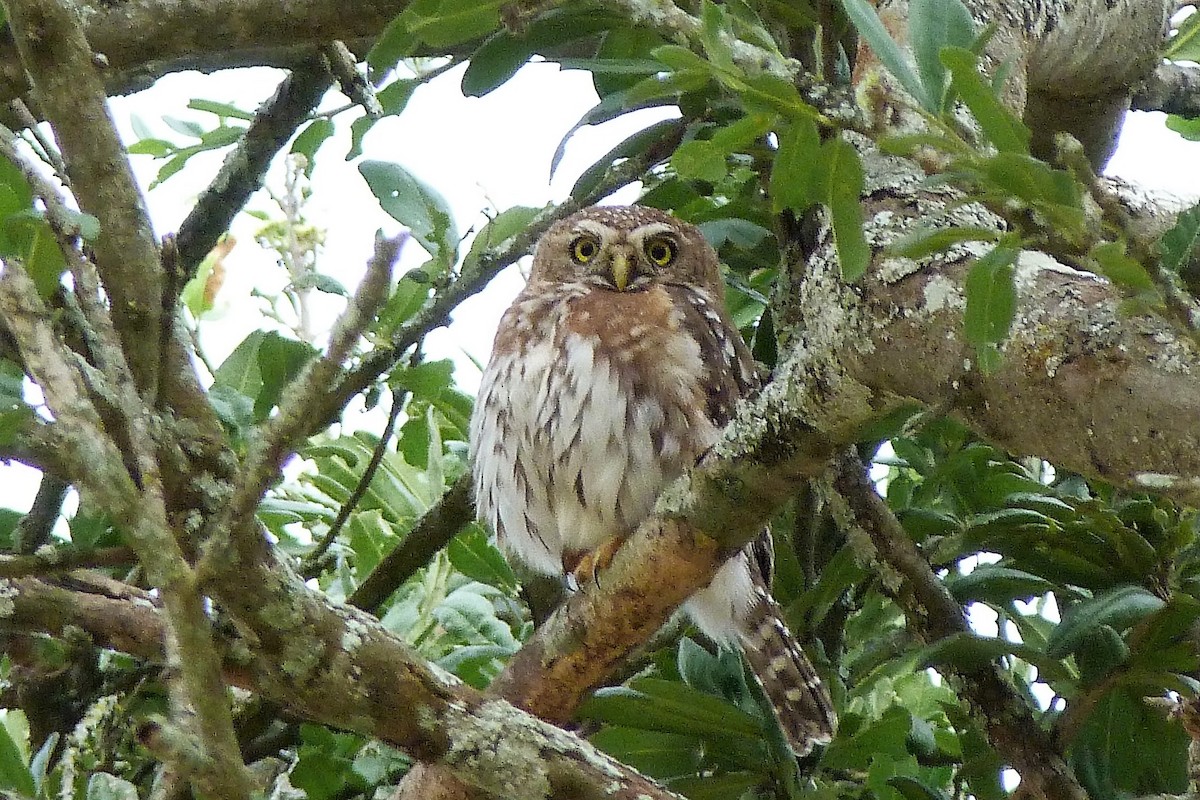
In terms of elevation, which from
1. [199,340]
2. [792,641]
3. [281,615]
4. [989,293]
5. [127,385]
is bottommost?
[792,641]

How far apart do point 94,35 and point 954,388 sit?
1.71 metres

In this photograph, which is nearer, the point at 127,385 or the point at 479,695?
the point at 127,385

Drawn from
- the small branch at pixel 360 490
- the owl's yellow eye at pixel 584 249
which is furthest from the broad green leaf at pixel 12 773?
the owl's yellow eye at pixel 584 249

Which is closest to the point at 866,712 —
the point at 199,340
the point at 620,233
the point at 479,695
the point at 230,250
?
the point at 479,695

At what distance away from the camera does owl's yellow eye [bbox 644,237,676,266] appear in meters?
3.33

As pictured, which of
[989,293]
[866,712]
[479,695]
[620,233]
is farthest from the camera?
[620,233]

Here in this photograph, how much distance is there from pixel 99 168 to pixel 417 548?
1.24m

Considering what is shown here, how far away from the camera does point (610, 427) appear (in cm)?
285

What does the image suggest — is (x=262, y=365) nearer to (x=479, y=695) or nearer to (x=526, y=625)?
(x=479, y=695)

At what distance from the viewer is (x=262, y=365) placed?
2.15m

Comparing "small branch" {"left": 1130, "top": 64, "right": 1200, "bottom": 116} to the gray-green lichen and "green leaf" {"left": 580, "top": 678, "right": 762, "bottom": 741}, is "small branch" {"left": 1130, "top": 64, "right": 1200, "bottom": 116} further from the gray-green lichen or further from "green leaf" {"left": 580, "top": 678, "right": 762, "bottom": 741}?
the gray-green lichen

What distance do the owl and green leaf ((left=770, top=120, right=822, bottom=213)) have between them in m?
1.33

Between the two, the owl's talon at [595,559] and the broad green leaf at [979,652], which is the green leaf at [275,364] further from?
the broad green leaf at [979,652]

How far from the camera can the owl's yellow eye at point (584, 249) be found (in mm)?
3415
